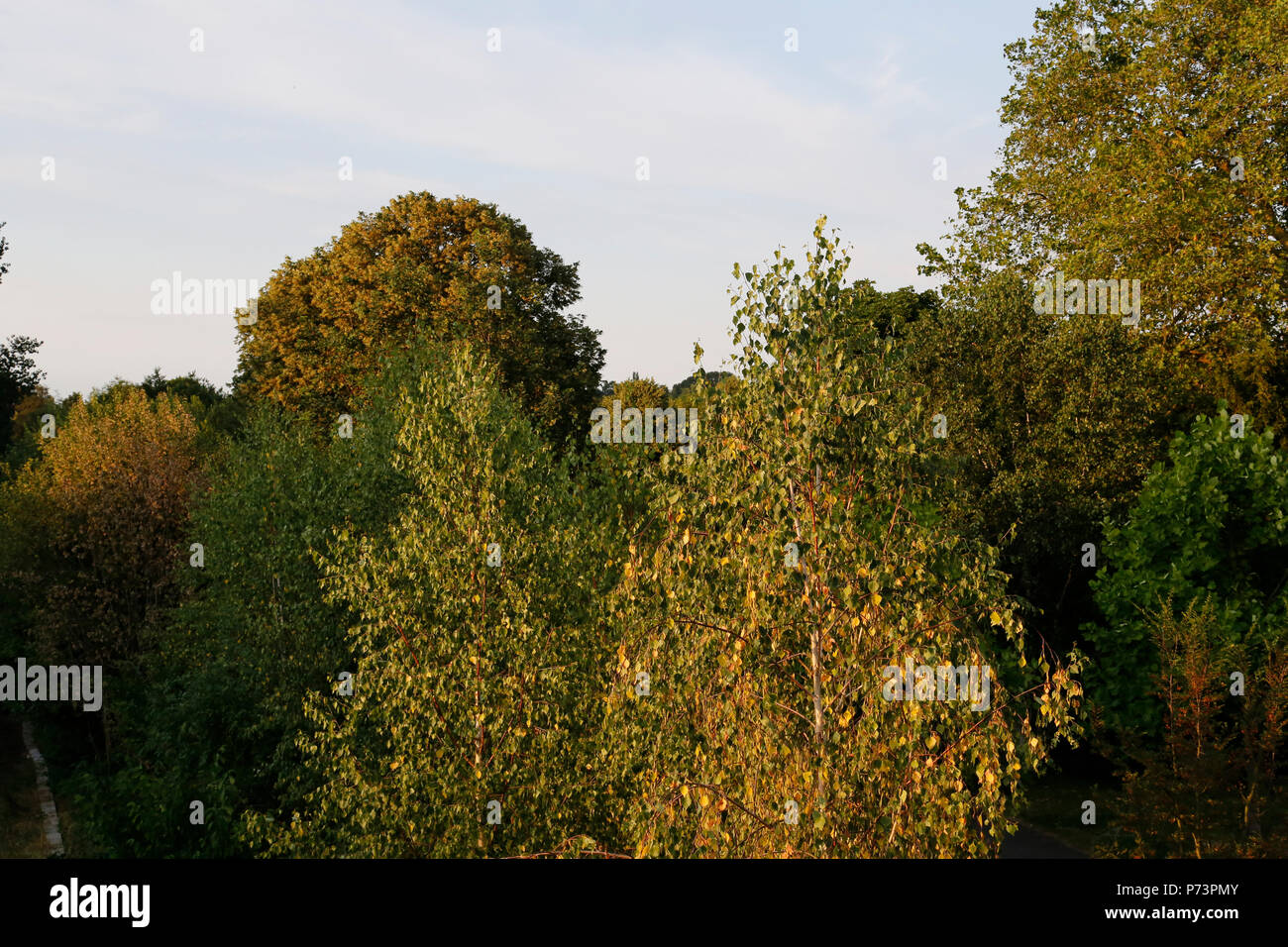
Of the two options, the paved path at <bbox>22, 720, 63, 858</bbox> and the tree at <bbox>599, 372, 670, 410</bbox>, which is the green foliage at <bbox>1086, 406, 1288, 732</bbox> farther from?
the tree at <bbox>599, 372, 670, 410</bbox>

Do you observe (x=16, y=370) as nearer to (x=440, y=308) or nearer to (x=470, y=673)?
(x=440, y=308)

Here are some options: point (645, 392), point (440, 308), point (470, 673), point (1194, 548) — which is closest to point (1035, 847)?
point (1194, 548)

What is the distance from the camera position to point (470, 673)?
46.3 feet

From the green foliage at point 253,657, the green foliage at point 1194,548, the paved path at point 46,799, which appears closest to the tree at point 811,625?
the green foliage at point 253,657

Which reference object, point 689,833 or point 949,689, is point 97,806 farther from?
point 949,689

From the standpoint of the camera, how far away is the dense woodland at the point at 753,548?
9.43m

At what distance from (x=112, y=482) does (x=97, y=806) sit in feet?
65.8

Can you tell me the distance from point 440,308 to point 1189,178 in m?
26.5

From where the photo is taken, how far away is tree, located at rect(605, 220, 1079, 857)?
29.7ft

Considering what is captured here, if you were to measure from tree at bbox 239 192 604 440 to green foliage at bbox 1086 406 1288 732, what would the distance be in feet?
64.3

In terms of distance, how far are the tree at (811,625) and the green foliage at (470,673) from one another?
4653 millimetres

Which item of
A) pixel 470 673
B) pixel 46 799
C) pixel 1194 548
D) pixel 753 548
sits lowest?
pixel 46 799

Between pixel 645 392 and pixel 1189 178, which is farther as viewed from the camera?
pixel 645 392

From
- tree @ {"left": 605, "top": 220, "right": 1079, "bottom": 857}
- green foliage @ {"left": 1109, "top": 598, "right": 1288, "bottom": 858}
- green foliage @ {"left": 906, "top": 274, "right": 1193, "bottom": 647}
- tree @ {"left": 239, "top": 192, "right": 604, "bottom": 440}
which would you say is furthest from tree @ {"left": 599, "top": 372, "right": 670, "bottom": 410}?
tree @ {"left": 605, "top": 220, "right": 1079, "bottom": 857}
